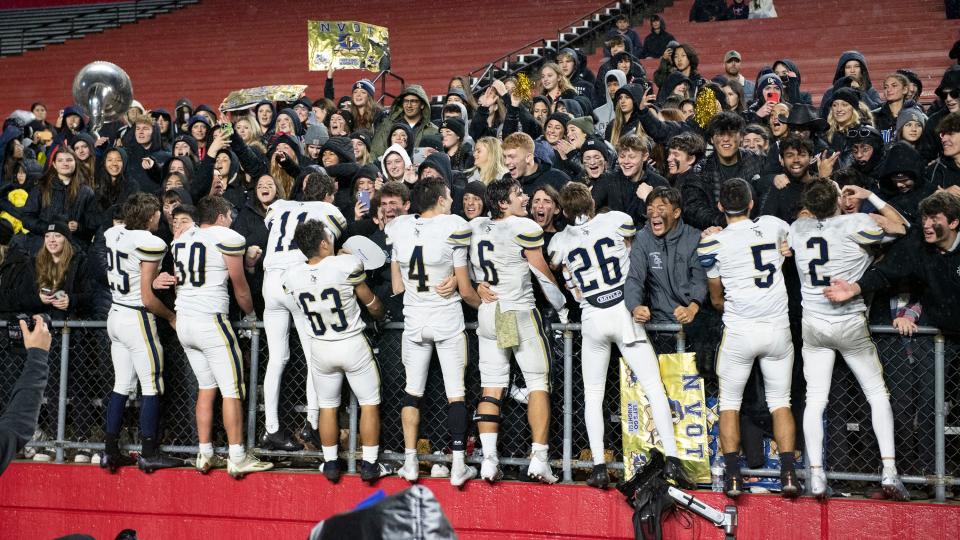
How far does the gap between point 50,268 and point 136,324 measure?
0.97 meters

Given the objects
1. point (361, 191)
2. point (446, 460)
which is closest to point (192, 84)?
point (361, 191)

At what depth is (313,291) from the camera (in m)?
6.90

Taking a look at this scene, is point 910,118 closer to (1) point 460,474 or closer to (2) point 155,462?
(1) point 460,474

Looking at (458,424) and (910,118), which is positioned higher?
(910,118)

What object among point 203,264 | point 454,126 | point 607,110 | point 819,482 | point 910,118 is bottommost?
point 819,482

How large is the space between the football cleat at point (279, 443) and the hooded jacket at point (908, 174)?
162 inches

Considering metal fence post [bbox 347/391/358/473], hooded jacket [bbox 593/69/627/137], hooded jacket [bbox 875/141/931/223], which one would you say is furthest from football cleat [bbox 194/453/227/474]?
hooded jacket [bbox 593/69/627/137]

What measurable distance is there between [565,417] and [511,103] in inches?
181

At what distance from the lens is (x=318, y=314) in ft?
22.8

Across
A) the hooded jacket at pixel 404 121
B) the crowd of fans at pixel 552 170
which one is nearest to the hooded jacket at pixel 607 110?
the crowd of fans at pixel 552 170

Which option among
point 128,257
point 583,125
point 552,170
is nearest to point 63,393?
point 128,257

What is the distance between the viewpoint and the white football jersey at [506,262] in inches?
268

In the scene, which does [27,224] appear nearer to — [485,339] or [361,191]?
[361,191]

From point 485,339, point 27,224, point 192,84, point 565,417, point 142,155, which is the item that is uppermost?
point 192,84
